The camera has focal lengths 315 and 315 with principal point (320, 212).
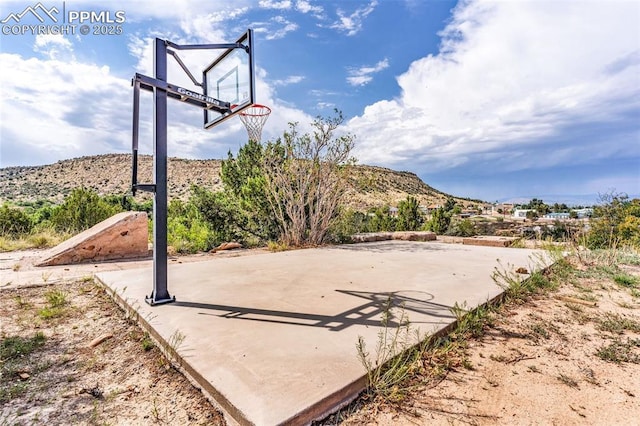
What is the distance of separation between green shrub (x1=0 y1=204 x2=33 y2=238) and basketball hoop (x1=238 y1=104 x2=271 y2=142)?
19.6ft

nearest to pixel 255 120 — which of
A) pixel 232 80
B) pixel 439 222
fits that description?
pixel 232 80

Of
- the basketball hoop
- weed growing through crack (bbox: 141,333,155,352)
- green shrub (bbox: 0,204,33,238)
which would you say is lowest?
weed growing through crack (bbox: 141,333,155,352)

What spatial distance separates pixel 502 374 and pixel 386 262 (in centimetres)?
296

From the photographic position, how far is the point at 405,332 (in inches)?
84.6

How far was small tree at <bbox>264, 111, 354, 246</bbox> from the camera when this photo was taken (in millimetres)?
6809

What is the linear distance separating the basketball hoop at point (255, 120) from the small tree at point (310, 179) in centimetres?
98

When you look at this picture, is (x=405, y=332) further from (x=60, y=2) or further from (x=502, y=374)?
(x=60, y=2)

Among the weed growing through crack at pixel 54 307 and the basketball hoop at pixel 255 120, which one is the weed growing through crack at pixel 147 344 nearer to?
the weed growing through crack at pixel 54 307

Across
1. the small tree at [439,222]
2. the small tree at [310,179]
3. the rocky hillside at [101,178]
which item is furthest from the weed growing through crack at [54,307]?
the rocky hillside at [101,178]

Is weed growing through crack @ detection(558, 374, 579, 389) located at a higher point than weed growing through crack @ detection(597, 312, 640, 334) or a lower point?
lower

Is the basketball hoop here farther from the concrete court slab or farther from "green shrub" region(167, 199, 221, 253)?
the concrete court slab

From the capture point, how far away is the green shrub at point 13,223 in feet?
25.6

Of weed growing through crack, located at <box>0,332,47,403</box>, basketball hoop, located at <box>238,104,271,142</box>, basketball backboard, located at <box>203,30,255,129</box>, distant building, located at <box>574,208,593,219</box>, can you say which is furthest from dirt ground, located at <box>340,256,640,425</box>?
basketball hoop, located at <box>238,104,271,142</box>

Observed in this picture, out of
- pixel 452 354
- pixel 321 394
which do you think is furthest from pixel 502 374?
pixel 321 394
